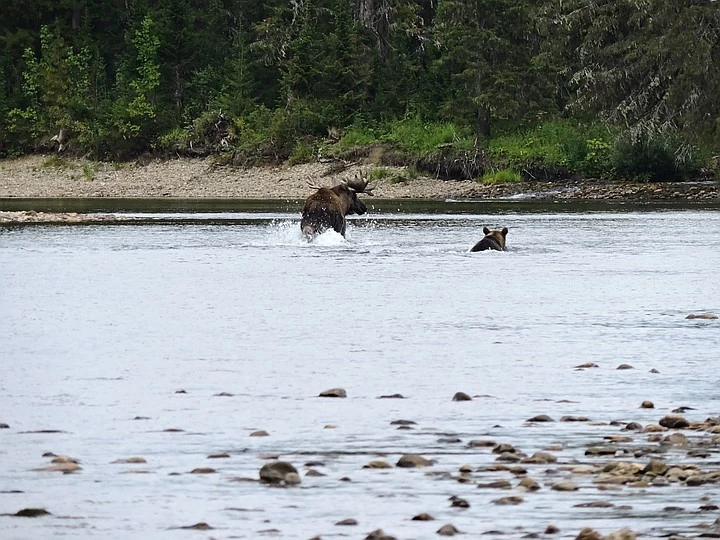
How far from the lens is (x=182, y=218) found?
39312 mm

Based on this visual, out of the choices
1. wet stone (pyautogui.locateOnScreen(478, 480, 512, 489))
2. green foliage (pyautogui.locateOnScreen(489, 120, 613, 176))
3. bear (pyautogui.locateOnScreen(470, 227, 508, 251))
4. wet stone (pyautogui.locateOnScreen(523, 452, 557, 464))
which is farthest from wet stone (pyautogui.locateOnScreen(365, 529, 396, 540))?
green foliage (pyautogui.locateOnScreen(489, 120, 613, 176))

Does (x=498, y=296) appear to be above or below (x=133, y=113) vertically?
below

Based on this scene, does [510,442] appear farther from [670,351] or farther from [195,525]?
[670,351]

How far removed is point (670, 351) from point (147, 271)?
10.8 m

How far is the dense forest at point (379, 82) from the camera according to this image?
54781mm

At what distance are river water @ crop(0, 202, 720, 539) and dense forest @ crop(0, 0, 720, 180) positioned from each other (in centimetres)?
3122

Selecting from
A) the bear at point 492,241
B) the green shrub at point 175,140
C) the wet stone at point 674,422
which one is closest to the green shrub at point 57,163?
the green shrub at point 175,140

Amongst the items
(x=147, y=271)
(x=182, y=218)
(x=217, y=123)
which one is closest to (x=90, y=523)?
(x=147, y=271)

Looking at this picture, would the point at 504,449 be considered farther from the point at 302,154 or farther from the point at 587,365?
the point at 302,154

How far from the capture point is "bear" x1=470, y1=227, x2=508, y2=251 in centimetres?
2533

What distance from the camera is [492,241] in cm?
2530

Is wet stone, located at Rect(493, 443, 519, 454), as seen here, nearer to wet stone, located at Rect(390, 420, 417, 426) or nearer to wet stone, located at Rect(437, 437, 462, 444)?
wet stone, located at Rect(437, 437, 462, 444)

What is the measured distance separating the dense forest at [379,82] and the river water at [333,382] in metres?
31.2

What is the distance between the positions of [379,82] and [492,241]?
38209mm
